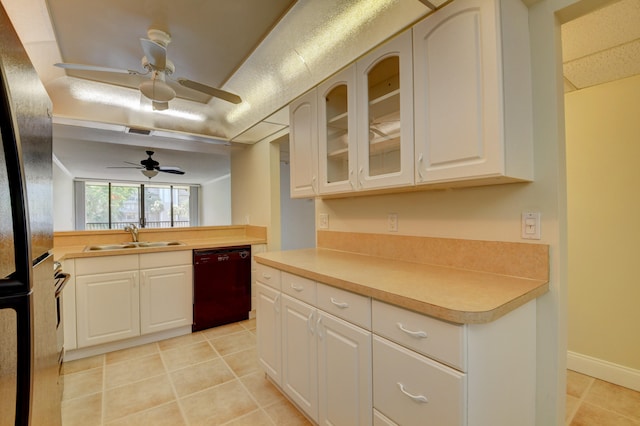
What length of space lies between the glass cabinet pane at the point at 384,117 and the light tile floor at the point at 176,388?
1.55 meters

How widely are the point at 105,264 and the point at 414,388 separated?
268cm

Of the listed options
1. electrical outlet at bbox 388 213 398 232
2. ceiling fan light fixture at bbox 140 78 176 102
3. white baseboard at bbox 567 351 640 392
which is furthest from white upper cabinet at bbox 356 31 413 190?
white baseboard at bbox 567 351 640 392

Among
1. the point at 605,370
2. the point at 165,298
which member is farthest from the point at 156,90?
the point at 605,370

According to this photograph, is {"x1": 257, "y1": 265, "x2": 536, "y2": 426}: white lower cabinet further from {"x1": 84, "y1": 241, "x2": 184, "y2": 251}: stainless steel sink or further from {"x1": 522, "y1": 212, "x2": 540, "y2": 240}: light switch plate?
{"x1": 84, "y1": 241, "x2": 184, "y2": 251}: stainless steel sink

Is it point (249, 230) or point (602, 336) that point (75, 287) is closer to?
point (249, 230)

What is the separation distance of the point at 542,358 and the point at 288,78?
90.4 inches

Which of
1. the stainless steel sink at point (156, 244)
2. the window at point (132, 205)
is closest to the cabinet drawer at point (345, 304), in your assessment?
the stainless steel sink at point (156, 244)

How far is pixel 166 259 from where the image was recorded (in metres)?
2.85

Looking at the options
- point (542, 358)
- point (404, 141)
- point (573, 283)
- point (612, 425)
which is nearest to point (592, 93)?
point (573, 283)

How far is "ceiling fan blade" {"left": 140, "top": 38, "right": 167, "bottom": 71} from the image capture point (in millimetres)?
1693

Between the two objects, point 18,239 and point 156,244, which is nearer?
point 18,239

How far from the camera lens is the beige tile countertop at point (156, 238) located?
8.55 ft

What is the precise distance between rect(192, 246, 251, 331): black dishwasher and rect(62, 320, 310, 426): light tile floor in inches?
13.5

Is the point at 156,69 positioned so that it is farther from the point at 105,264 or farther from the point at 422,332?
A: the point at 422,332
